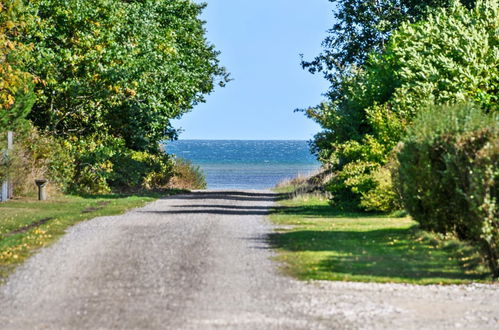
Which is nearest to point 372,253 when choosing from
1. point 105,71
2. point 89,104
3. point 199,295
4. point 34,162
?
point 199,295

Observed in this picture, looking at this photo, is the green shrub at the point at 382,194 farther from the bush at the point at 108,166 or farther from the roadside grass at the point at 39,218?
the bush at the point at 108,166

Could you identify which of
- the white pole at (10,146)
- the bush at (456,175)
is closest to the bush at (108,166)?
the white pole at (10,146)

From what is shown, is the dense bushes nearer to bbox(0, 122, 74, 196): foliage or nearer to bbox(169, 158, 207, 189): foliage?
bbox(0, 122, 74, 196): foliage

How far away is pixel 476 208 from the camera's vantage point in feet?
49.0

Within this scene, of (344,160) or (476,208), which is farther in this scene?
(344,160)

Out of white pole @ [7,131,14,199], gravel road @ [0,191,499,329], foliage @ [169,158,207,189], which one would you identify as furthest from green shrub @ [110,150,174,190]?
gravel road @ [0,191,499,329]

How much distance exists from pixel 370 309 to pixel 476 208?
136 inches

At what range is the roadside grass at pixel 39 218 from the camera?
18.3 meters

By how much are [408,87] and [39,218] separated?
519 inches

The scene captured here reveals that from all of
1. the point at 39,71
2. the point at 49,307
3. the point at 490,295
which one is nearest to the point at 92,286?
the point at 49,307

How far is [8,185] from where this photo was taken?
3419 centimetres

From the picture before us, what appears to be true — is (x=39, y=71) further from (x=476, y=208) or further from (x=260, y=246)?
(x=476, y=208)

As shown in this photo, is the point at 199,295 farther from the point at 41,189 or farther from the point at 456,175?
the point at 41,189

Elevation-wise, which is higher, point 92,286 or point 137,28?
point 137,28
